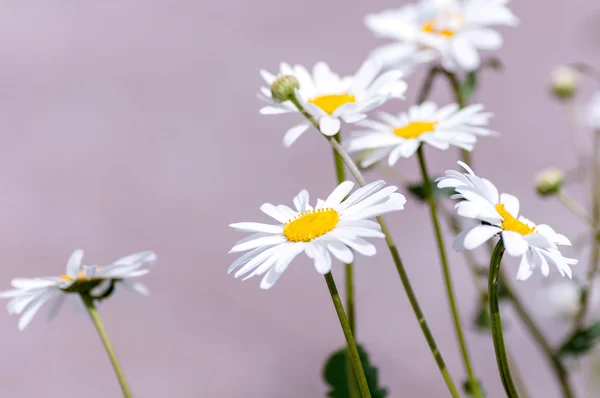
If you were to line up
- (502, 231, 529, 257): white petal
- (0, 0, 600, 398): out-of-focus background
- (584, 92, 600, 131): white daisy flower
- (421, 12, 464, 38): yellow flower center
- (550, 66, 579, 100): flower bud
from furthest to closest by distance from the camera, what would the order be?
(0, 0, 600, 398): out-of-focus background < (550, 66, 579, 100): flower bud < (421, 12, 464, 38): yellow flower center < (584, 92, 600, 131): white daisy flower < (502, 231, 529, 257): white petal

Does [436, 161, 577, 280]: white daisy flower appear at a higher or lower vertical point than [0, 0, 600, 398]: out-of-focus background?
lower

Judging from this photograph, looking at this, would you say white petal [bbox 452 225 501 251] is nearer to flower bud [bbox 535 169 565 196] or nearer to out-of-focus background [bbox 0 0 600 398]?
flower bud [bbox 535 169 565 196]

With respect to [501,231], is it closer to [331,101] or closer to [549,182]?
[331,101]

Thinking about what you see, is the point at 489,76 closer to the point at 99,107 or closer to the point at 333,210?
the point at 99,107

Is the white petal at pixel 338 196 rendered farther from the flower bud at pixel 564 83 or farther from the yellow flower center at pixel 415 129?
the flower bud at pixel 564 83

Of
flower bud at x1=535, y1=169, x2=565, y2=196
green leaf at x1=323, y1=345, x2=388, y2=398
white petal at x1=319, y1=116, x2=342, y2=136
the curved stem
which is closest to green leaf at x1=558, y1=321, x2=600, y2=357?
the curved stem

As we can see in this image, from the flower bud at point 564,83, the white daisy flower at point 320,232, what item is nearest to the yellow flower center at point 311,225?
the white daisy flower at point 320,232
